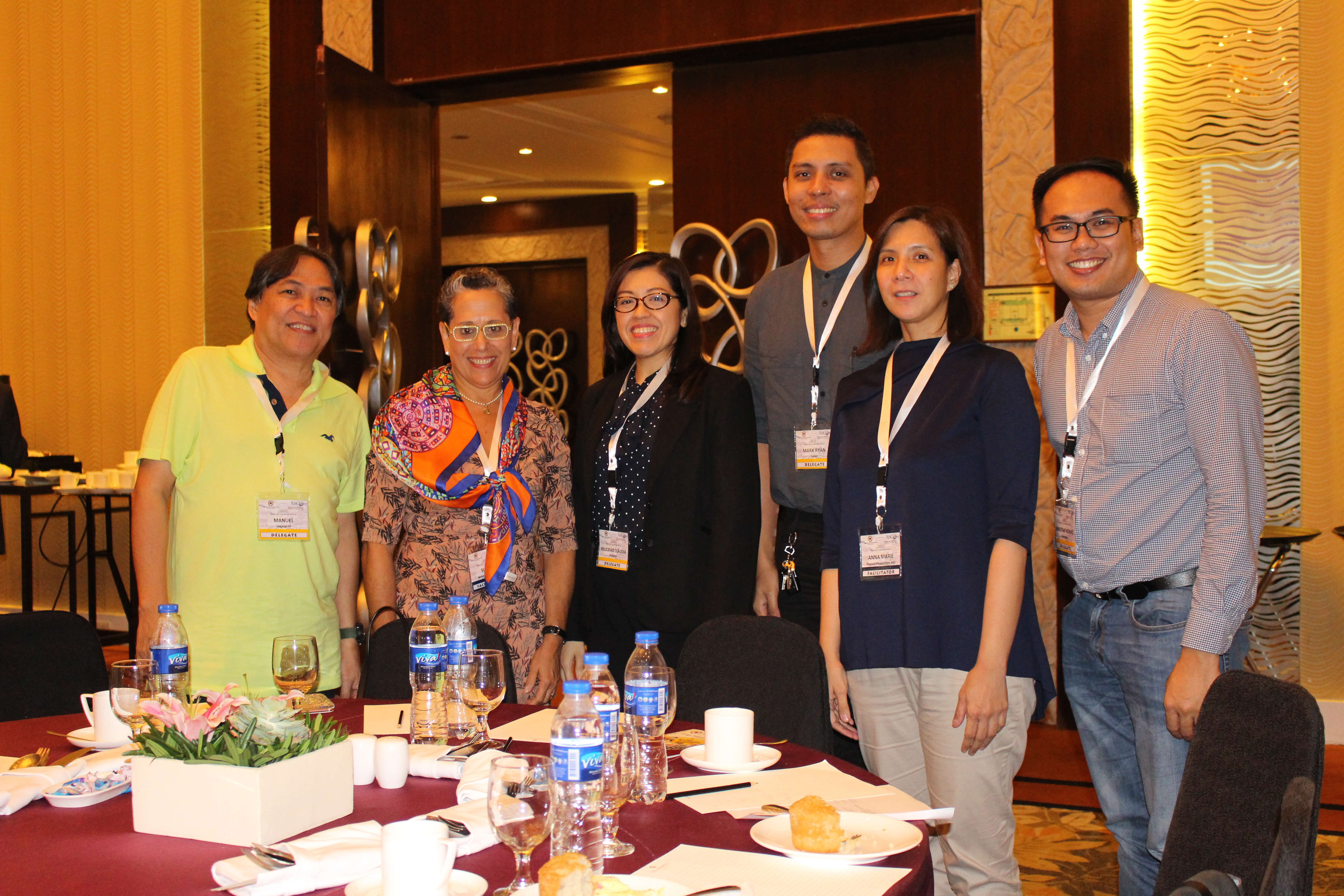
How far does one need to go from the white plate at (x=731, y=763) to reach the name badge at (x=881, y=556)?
1.67 ft

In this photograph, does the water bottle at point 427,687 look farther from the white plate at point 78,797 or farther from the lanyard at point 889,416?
the lanyard at point 889,416

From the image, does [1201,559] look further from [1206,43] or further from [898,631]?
[1206,43]

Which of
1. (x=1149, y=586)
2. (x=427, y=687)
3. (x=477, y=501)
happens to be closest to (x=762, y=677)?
(x=427, y=687)

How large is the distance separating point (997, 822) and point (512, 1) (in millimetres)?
4355

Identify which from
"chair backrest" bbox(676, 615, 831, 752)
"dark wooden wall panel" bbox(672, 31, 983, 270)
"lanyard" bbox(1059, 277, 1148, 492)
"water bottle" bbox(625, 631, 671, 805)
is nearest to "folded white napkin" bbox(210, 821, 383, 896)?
"water bottle" bbox(625, 631, 671, 805)

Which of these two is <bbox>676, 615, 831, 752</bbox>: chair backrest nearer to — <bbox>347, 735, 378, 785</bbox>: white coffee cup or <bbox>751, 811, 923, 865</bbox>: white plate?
<bbox>751, 811, 923, 865</bbox>: white plate

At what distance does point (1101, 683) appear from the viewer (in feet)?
7.77

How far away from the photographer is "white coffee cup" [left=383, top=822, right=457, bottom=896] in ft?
3.92

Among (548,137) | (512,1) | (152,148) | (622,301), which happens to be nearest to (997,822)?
(622,301)

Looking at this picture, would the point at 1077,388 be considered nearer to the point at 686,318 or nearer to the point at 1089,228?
the point at 1089,228

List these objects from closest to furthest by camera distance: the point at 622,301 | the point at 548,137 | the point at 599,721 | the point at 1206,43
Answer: the point at 599,721 < the point at 622,301 < the point at 1206,43 < the point at 548,137

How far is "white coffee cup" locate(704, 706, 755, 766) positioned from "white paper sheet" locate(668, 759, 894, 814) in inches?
1.4

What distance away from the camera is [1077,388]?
2.42 meters

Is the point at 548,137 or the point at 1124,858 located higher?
the point at 548,137
